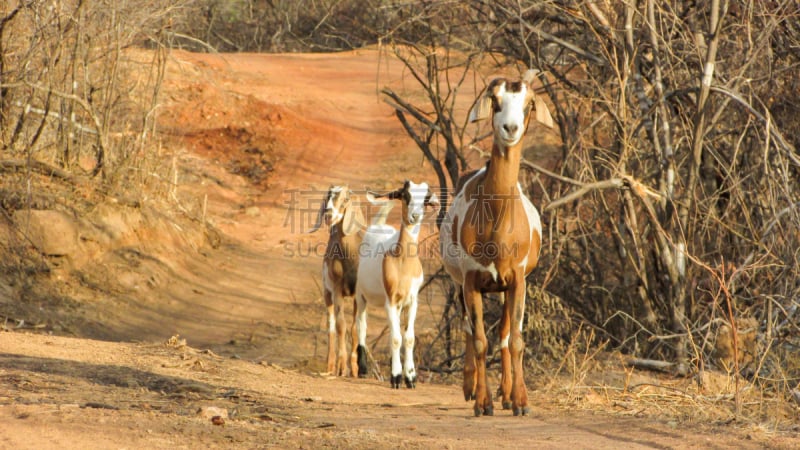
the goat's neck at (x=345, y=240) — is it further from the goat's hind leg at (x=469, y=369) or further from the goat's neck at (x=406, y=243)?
the goat's hind leg at (x=469, y=369)

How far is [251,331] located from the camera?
13.6 meters

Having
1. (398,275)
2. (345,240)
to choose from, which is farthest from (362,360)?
(345,240)

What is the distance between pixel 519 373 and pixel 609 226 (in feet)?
13.0

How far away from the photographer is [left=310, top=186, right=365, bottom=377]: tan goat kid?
35.4 feet

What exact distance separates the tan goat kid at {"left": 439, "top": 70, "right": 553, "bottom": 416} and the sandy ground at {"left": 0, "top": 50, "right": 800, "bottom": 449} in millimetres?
335

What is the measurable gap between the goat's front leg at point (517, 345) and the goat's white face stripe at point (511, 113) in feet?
3.36

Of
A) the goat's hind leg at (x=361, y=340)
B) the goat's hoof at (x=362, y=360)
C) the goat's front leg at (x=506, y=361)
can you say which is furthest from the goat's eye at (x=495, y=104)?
the goat's hoof at (x=362, y=360)

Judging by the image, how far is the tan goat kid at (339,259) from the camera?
10.8m

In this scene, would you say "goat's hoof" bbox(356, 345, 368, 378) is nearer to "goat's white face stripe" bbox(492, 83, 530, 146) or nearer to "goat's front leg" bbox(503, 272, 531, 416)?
"goat's front leg" bbox(503, 272, 531, 416)

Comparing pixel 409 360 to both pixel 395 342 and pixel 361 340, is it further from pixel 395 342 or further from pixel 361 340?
pixel 361 340

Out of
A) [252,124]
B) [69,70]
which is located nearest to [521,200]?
[69,70]

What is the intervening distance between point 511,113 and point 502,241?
0.91 meters

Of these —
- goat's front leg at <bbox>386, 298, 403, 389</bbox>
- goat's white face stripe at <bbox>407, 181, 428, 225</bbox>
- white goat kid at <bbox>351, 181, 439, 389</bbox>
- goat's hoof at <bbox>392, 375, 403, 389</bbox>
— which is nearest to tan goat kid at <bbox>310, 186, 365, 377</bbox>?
white goat kid at <bbox>351, 181, 439, 389</bbox>

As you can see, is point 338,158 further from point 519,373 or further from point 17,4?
point 519,373
